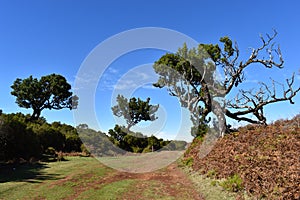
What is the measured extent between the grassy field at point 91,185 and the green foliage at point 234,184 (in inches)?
50.1

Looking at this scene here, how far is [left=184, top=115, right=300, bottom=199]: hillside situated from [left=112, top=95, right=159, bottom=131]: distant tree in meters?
22.8

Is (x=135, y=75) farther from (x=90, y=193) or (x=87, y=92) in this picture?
(x=90, y=193)

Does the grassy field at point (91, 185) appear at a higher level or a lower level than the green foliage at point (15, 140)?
lower

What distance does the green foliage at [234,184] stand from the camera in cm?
859

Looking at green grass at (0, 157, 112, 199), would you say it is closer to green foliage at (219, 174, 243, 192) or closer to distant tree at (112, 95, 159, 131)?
green foliage at (219, 174, 243, 192)

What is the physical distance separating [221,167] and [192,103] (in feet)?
33.5

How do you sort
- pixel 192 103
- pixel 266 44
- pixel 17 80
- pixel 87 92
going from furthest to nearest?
pixel 17 80 < pixel 192 103 < pixel 266 44 < pixel 87 92

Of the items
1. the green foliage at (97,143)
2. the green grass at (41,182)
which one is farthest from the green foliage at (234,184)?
the green foliage at (97,143)

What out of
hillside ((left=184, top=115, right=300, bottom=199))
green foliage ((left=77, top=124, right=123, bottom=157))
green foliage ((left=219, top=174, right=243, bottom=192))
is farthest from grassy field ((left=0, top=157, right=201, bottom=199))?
green foliage ((left=77, top=124, right=123, bottom=157))

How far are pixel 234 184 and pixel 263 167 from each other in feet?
4.67

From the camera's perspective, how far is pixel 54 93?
4538 centimetres

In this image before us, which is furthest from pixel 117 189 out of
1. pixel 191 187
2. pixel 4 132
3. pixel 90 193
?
pixel 4 132

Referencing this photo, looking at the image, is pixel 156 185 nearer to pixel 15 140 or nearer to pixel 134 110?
pixel 15 140

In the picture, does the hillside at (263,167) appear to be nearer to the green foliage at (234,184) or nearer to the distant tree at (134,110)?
the green foliage at (234,184)
